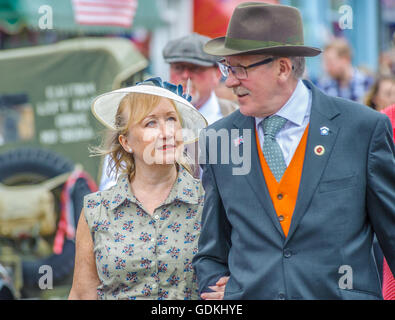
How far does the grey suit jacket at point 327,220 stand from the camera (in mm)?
3023

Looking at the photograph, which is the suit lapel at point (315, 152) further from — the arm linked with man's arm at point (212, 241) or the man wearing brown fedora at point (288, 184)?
the arm linked with man's arm at point (212, 241)

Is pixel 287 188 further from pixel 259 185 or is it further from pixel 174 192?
pixel 174 192

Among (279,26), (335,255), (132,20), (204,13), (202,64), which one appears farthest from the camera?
(204,13)

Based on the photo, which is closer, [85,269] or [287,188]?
[287,188]

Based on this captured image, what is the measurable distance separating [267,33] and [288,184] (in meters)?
0.75

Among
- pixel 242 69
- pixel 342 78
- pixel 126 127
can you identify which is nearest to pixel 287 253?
pixel 242 69

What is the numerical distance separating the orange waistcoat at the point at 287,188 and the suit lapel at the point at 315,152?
4 cm

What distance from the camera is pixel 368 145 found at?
10.1ft

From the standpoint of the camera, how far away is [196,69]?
213 inches

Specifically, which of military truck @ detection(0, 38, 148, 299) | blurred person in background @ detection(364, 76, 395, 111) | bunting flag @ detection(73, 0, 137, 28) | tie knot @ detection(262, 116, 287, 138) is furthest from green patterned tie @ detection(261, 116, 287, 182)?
bunting flag @ detection(73, 0, 137, 28)

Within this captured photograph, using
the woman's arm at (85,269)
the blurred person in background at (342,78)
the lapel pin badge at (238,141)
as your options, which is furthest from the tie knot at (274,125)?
the blurred person in background at (342,78)

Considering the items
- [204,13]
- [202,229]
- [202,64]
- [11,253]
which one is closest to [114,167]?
[202,229]

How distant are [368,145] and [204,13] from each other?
684 cm
